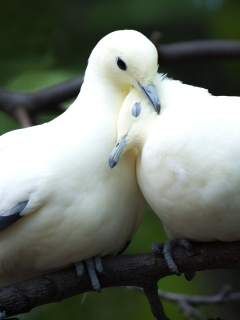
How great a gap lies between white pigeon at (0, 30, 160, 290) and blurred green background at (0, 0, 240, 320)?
3.79ft

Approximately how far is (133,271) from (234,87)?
1.44 m

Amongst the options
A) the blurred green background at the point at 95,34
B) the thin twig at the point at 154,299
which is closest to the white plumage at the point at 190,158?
the thin twig at the point at 154,299

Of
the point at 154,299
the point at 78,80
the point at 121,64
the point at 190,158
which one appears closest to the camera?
the point at 190,158

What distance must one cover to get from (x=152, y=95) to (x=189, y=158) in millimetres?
154

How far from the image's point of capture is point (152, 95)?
1.22 m

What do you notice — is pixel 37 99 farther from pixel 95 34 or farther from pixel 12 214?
pixel 12 214

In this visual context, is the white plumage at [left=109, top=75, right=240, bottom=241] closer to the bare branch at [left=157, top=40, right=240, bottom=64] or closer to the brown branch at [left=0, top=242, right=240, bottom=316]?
the brown branch at [left=0, top=242, right=240, bottom=316]

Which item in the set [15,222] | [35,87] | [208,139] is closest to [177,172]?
[208,139]

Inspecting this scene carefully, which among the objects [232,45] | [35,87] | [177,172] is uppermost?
[35,87]

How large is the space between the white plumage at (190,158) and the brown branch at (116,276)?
4 cm

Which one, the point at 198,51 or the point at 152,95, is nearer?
the point at 152,95

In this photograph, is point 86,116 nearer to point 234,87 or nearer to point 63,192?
point 63,192

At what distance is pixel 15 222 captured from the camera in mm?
1298

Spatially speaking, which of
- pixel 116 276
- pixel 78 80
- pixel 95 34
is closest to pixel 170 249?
pixel 116 276
